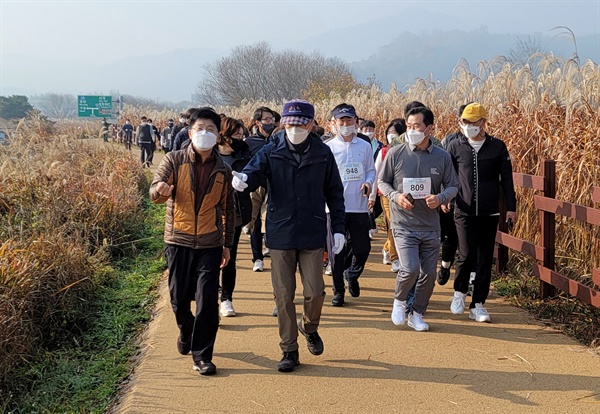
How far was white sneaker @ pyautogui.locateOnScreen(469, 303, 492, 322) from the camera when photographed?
6.09m

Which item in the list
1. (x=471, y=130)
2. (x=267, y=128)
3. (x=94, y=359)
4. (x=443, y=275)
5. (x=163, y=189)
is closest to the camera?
(x=163, y=189)

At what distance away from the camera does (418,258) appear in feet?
18.8

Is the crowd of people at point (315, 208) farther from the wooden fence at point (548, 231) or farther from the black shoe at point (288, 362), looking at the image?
the wooden fence at point (548, 231)

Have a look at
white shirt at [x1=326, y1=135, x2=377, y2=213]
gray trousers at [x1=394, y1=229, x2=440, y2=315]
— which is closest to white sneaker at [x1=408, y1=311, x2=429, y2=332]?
gray trousers at [x1=394, y1=229, x2=440, y2=315]

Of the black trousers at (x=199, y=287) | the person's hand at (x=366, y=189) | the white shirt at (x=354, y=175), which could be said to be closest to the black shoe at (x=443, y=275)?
the white shirt at (x=354, y=175)

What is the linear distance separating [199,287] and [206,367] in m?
0.61

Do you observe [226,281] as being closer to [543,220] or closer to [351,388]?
[351,388]

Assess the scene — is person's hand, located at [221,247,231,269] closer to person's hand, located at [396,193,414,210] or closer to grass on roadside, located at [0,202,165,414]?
grass on roadside, located at [0,202,165,414]

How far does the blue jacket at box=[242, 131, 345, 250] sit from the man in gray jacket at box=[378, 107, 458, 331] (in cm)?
101

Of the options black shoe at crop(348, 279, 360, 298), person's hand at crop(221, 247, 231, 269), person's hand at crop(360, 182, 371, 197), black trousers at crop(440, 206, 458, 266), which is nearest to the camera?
person's hand at crop(221, 247, 231, 269)

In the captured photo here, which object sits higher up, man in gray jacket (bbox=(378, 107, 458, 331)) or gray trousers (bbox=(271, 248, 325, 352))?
man in gray jacket (bbox=(378, 107, 458, 331))

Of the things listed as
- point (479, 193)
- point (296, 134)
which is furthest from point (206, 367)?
point (479, 193)

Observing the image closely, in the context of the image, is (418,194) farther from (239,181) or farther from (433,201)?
(239,181)

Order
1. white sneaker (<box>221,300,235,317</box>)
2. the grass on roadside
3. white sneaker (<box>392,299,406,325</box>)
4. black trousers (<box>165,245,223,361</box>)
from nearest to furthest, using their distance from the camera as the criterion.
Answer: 1. the grass on roadside
2. black trousers (<box>165,245,223,361</box>)
3. white sneaker (<box>392,299,406,325</box>)
4. white sneaker (<box>221,300,235,317</box>)
